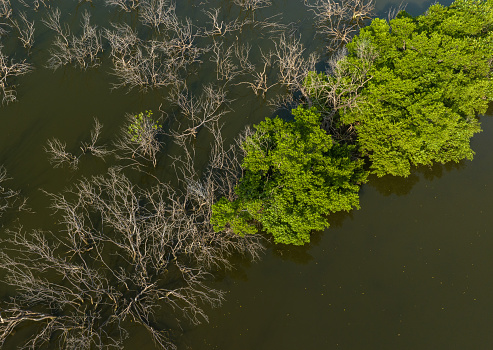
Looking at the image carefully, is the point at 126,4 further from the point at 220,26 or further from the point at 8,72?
the point at 8,72

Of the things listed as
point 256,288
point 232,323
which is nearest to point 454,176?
point 256,288

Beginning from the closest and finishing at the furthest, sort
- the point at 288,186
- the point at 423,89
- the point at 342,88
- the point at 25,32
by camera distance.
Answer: the point at 288,186 < the point at 423,89 < the point at 342,88 < the point at 25,32

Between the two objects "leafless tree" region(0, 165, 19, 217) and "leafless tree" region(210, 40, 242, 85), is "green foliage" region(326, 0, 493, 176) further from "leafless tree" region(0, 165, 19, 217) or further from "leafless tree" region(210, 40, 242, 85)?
"leafless tree" region(0, 165, 19, 217)

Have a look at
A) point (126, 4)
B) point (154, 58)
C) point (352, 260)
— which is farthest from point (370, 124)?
point (126, 4)

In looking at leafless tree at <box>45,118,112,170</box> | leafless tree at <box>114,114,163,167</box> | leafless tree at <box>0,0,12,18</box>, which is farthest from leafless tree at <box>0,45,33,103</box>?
leafless tree at <box>114,114,163,167</box>

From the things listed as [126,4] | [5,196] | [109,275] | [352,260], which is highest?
[126,4]

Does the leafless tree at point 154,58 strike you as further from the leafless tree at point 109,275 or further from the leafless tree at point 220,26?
the leafless tree at point 109,275

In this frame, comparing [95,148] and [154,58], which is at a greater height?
[154,58]
